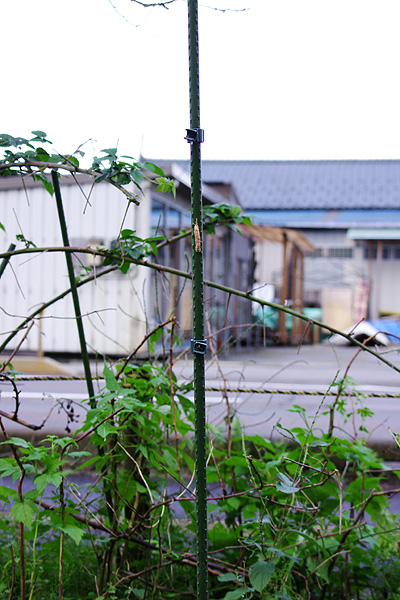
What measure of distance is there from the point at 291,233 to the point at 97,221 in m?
6.89

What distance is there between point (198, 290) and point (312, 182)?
3405 centimetres

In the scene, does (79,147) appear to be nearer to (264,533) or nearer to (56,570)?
(264,533)

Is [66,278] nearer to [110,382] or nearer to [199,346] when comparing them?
[110,382]

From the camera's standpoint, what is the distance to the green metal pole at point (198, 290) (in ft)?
4.74

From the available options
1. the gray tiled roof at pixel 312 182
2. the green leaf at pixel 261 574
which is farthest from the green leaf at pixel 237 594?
the gray tiled roof at pixel 312 182

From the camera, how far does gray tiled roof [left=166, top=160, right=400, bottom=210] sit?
1256 inches

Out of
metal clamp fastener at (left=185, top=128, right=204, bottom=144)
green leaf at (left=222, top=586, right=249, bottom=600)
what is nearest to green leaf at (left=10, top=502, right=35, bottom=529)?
green leaf at (left=222, top=586, right=249, bottom=600)

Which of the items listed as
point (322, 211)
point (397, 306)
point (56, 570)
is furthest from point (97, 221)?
point (322, 211)

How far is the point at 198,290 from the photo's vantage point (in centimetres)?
145

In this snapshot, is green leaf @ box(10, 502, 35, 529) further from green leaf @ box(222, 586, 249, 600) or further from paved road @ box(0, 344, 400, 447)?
paved road @ box(0, 344, 400, 447)

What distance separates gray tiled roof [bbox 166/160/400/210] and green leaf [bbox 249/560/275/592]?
2886cm

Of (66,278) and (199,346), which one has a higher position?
(199,346)

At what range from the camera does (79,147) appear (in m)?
1.84

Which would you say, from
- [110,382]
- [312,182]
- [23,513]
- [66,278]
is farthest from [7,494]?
[312,182]
